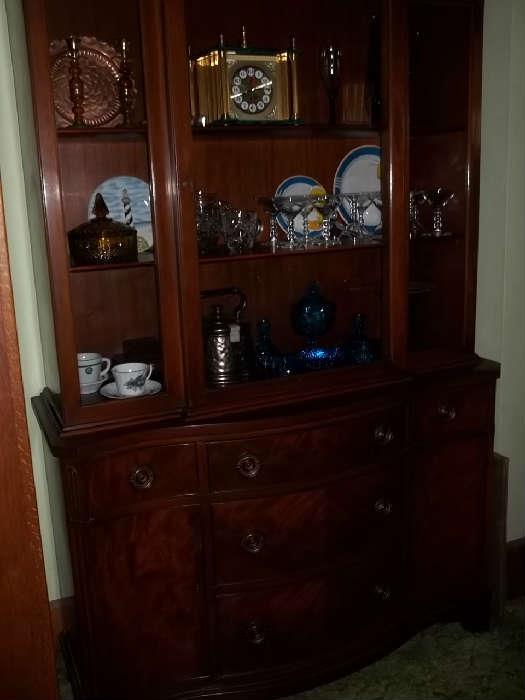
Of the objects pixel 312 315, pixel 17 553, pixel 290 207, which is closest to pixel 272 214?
pixel 290 207

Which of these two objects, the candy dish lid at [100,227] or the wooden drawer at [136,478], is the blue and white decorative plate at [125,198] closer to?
the candy dish lid at [100,227]

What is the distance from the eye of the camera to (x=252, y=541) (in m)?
1.83

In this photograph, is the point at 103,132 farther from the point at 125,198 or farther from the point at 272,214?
the point at 272,214

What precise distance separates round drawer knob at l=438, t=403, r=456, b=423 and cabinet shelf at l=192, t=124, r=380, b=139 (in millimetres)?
828

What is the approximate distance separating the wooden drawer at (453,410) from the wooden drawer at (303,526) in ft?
0.61

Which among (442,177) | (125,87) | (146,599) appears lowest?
(146,599)

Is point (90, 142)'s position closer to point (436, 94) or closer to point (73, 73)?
point (73, 73)

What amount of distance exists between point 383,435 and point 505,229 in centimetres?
87

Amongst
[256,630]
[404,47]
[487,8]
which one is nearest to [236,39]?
[404,47]

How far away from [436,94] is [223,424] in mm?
1207

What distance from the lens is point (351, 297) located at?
2.27 m

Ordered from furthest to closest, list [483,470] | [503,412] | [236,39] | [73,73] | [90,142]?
[503,412], [483,470], [236,39], [90,142], [73,73]

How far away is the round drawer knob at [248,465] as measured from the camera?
5.81 feet

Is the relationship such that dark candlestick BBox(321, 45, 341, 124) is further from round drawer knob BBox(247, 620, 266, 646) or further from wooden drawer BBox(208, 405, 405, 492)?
round drawer knob BBox(247, 620, 266, 646)
